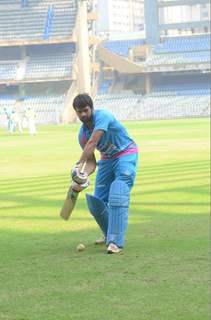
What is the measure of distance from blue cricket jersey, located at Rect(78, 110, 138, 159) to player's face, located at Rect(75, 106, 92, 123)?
0.26 feet

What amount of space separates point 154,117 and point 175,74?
518 cm

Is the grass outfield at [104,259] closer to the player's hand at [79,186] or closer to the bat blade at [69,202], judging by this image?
the bat blade at [69,202]

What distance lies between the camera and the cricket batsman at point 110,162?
7.09 m

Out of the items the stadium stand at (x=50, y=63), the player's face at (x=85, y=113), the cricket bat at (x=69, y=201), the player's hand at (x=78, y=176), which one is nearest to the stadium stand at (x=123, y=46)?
the stadium stand at (x=50, y=63)

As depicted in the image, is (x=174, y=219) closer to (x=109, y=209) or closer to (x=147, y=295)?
(x=109, y=209)

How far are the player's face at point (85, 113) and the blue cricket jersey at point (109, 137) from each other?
0.08m

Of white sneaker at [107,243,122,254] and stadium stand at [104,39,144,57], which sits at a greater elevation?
white sneaker at [107,243,122,254]

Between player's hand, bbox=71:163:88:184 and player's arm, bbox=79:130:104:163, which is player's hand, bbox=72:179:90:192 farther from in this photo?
player's arm, bbox=79:130:104:163

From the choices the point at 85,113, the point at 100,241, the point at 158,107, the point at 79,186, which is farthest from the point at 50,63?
the point at 79,186

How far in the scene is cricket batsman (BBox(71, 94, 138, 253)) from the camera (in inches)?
279

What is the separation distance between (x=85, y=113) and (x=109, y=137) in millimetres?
420

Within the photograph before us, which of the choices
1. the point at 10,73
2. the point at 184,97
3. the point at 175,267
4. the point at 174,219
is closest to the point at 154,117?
the point at 184,97

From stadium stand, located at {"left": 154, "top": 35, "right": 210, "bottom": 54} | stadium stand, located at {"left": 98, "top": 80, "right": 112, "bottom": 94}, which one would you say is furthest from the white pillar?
stadium stand, located at {"left": 154, "top": 35, "right": 210, "bottom": 54}

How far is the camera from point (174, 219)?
10188 millimetres
